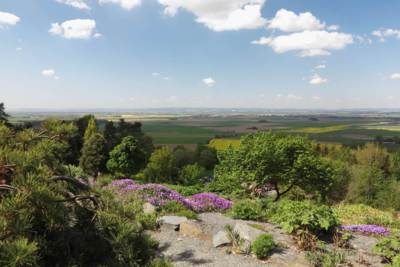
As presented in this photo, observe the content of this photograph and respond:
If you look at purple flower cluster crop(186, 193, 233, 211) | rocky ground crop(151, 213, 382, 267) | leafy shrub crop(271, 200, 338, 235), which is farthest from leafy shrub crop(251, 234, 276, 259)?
purple flower cluster crop(186, 193, 233, 211)

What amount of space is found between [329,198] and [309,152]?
9884 mm

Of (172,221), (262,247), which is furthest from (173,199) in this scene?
(262,247)

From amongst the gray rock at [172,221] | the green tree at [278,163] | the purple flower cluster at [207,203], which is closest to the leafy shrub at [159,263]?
the gray rock at [172,221]

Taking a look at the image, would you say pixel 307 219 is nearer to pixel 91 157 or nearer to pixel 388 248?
pixel 388 248

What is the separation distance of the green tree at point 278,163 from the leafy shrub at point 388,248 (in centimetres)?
679

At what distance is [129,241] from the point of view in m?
Result: 2.10

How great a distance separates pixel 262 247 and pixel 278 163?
776cm

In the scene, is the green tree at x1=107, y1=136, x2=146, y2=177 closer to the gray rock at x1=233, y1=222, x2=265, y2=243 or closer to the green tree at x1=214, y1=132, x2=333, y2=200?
the green tree at x1=214, y1=132, x2=333, y2=200

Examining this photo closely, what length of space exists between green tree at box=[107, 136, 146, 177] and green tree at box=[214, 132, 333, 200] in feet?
40.6

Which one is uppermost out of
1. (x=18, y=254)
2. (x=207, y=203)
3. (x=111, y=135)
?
(x=18, y=254)

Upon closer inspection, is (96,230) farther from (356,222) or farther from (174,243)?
(356,222)

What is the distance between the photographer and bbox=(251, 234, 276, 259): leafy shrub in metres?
7.93

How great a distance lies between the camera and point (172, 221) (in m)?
10.4

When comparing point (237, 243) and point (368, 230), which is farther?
point (368, 230)
